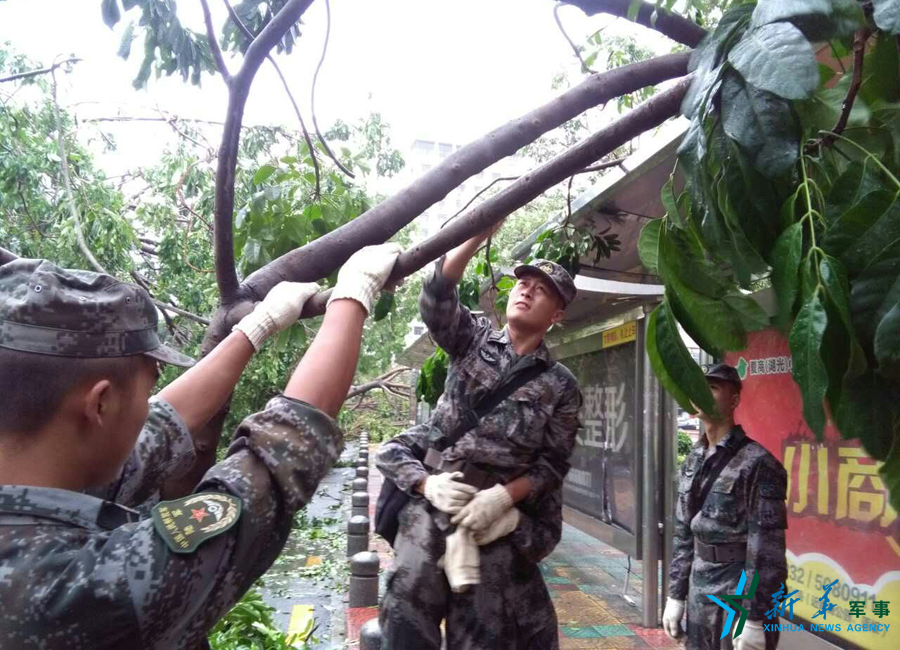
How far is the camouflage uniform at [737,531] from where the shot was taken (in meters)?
2.98

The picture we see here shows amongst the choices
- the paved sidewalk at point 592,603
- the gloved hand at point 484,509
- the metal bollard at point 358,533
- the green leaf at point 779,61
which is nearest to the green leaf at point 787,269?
the green leaf at point 779,61

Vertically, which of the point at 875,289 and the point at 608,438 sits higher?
the point at 875,289

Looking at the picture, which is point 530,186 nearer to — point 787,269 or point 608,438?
point 787,269

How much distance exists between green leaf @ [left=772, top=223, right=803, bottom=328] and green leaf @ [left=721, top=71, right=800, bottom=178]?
0.11 meters

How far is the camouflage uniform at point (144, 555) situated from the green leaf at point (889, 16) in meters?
1.10

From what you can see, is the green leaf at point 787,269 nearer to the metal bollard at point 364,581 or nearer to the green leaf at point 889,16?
the green leaf at point 889,16

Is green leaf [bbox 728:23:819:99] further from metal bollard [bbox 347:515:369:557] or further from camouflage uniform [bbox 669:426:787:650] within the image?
metal bollard [bbox 347:515:369:557]

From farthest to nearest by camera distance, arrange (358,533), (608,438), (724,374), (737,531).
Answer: (358,533) → (608,438) → (724,374) → (737,531)

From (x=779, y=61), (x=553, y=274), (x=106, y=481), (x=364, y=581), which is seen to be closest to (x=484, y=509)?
(x=553, y=274)

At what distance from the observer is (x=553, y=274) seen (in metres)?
2.78

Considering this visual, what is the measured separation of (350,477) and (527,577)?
1416 cm

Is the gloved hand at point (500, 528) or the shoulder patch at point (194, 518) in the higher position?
the shoulder patch at point (194, 518)

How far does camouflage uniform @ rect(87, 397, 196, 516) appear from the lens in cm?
146

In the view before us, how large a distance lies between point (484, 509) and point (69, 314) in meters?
1.70
